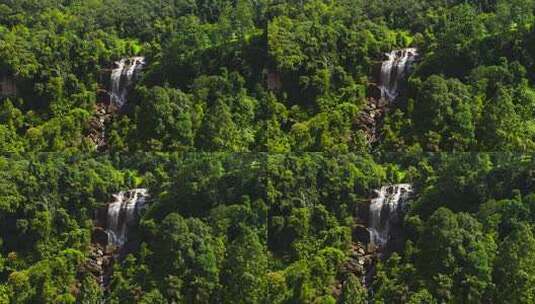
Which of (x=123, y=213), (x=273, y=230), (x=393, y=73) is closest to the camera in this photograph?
(x=273, y=230)

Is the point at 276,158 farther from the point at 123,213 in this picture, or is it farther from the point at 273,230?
the point at 123,213

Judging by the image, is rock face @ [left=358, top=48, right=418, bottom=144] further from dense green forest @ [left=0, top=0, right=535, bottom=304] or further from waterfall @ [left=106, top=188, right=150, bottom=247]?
waterfall @ [left=106, top=188, right=150, bottom=247]

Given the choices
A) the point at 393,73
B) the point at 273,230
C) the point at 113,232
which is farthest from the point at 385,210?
the point at 113,232

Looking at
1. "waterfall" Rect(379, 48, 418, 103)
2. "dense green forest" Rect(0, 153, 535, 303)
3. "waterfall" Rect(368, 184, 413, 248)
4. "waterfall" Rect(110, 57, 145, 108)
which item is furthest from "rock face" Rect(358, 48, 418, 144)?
"waterfall" Rect(110, 57, 145, 108)

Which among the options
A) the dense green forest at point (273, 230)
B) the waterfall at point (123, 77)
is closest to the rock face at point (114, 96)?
the waterfall at point (123, 77)

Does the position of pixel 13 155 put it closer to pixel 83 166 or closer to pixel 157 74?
pixel 83 166

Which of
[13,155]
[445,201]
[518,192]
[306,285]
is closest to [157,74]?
[13,155]
